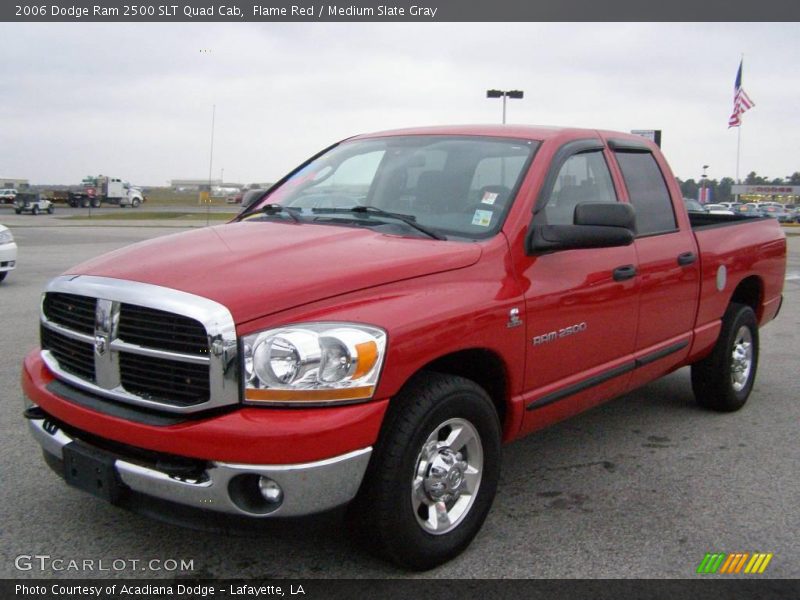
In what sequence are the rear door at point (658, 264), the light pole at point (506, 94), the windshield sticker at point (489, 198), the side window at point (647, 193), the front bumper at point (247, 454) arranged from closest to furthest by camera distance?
the front bumper at point (247, 454) < the windshield sticker at point (489, 198) < the rear door at point (658, 264) < the side window at point (647, 193) < the light pole at point (506, 94)

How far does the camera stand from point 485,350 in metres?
3.38

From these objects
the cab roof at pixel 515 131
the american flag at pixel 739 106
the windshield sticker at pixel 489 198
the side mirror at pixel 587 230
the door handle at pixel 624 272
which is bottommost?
the door handle at pixel 624 272

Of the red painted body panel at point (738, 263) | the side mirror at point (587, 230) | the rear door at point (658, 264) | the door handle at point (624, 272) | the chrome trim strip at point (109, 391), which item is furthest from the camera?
the red painted body panel at point (738, 263)

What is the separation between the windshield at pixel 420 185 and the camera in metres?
3.79

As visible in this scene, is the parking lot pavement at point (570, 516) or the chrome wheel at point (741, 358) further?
the chrome wheel at point (741, 358)

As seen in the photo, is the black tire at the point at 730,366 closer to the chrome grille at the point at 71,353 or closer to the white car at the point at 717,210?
the white car at the point at 717,210

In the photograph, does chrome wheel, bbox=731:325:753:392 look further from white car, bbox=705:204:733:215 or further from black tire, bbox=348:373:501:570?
black tire, bbox=348:373:501:570

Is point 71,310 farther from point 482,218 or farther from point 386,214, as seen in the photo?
point 482,218

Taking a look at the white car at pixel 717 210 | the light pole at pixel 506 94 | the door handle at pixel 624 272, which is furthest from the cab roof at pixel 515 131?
the light pole at pixel 506 94

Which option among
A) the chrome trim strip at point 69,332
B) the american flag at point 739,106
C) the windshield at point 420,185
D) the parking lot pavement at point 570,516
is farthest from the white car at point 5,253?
the american flag at point 739,106

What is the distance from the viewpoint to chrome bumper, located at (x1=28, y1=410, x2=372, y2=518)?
270 cm

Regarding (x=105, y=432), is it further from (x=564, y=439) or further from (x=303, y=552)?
(x=564, y=439)

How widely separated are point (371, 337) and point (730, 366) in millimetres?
3531

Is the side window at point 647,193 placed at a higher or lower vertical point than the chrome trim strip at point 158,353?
higher
